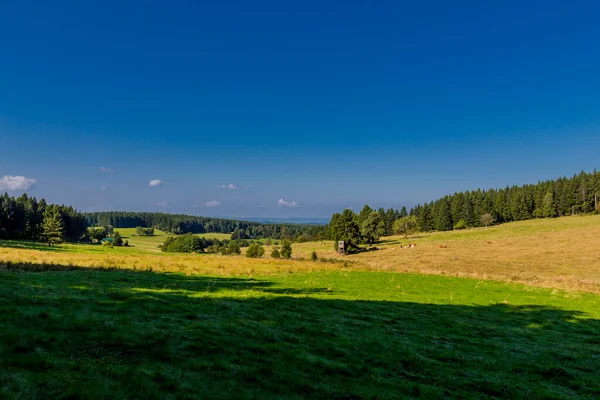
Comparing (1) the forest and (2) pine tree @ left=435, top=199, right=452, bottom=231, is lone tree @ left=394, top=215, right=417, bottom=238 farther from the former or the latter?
(2) pine tree @ left=435, top=199, right=452, bottom=231

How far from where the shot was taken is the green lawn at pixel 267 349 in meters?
7.89

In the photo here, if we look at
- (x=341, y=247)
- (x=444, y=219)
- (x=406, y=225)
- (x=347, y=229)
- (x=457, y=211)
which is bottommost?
(x=341, y=247)

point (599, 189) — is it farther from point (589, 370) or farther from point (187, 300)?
point (187, 300)

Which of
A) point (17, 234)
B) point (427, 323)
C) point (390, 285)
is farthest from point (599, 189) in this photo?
point (17, 234)

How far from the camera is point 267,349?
11.1m

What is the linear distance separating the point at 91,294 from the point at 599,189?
18544 centimetres

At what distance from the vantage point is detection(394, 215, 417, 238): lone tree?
164 metres

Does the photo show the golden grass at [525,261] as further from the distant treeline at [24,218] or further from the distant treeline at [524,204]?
the distant treeline at [24,218]

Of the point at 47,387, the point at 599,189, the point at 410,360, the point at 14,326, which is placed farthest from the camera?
the point at 599,189

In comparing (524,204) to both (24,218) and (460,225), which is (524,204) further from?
(24,218)

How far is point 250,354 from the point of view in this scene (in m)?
10.5

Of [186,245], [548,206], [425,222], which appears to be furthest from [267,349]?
[548,206]

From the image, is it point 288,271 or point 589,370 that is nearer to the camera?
point 589,370

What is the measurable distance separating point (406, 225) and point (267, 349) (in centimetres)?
16202
